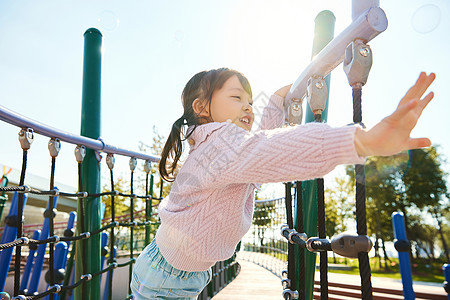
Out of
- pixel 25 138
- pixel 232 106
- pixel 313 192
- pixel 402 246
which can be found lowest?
pixel 402 246

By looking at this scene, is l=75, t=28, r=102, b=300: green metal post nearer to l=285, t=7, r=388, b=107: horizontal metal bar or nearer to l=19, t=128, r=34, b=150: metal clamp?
l=19, t=128, r=34, b=150: metal clamp

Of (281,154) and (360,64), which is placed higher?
(360,64)

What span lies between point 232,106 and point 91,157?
105 cm

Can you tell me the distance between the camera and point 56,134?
58.8 inches

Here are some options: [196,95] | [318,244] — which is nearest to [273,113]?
[196,95]

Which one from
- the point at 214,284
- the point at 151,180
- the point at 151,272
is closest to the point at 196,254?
the point at 151,272

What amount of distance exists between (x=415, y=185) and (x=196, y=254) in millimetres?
16806

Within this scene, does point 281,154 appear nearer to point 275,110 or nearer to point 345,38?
point 345,38

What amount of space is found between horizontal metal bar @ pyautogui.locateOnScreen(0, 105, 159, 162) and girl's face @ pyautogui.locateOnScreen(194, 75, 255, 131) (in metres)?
0.72

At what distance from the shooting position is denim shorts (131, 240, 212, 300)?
122cm

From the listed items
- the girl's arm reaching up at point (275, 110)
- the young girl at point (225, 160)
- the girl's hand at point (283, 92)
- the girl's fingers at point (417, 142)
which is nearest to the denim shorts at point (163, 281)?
the young girl at point (225, 160)

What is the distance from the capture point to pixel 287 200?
4.17ft

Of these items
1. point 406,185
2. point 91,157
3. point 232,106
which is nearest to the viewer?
point 232,106

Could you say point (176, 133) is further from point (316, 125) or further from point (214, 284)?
point (214, 284)
